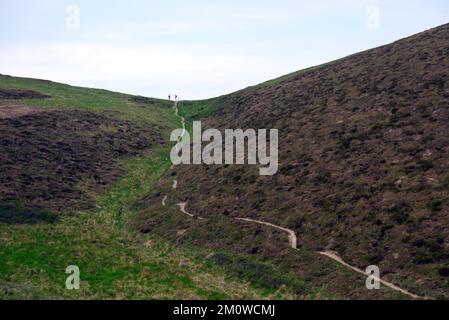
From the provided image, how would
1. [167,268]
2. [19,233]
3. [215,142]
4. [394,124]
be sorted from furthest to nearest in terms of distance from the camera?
1. [215,142]
2. [394,124]
3. [19,233]
4. [167,268]

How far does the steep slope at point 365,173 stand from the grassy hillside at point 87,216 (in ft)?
22.3

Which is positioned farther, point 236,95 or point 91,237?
point 236,95

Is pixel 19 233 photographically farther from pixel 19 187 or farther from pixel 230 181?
pixel 230 181

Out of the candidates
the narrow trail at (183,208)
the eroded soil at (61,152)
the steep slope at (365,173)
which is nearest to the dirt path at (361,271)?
the steep slope at (365,173)

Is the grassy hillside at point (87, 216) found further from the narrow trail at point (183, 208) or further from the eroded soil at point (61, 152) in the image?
the narrow trail at point (183, 208)

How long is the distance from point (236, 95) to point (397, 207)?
6226cm

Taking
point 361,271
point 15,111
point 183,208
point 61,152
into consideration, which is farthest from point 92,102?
point 361,271

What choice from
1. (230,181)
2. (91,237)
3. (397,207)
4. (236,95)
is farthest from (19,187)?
(236,95)

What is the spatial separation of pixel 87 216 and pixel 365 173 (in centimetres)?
2509

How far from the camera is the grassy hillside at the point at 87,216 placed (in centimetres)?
2934

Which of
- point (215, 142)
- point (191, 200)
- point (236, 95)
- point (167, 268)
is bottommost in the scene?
point (167, 268)

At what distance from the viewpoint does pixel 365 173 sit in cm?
3941

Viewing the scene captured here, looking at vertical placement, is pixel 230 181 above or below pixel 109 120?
below

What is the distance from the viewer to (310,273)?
97.5 feet
